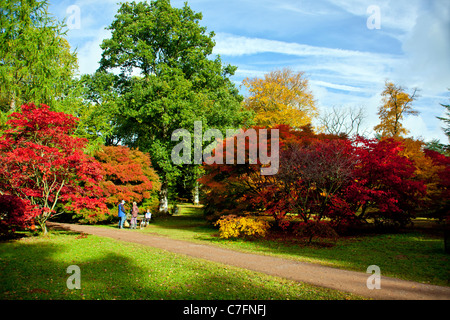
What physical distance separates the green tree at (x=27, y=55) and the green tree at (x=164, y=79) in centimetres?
579

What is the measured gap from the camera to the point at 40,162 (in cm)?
1036

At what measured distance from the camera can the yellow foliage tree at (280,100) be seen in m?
31.0

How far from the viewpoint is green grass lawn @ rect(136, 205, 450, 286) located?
797cm

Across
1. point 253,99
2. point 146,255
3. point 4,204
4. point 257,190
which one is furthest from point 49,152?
point 253,99

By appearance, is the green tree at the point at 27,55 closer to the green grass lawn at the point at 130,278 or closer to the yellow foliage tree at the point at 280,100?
the green grass lawn at the point at 130,278

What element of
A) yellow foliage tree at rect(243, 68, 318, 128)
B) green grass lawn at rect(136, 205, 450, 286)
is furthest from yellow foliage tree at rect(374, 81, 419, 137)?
green grass lawn at rect(136, 205, 450, 286)

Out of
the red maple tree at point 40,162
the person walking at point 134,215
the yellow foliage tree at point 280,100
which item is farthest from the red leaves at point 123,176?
the yellow foliage tree at point 280,100

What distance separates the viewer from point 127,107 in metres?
20.4

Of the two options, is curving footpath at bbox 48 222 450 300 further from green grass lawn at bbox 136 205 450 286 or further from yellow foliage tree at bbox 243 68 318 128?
yellow foliage tree at bbox 243 68 318 128

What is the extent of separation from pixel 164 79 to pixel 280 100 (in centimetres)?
1590

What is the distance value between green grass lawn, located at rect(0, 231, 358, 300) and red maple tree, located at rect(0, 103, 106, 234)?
2146mm

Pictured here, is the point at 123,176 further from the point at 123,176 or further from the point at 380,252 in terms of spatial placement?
the point at 380,252

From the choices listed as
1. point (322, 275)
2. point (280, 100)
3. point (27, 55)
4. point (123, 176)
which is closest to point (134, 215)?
point (123, 176)
